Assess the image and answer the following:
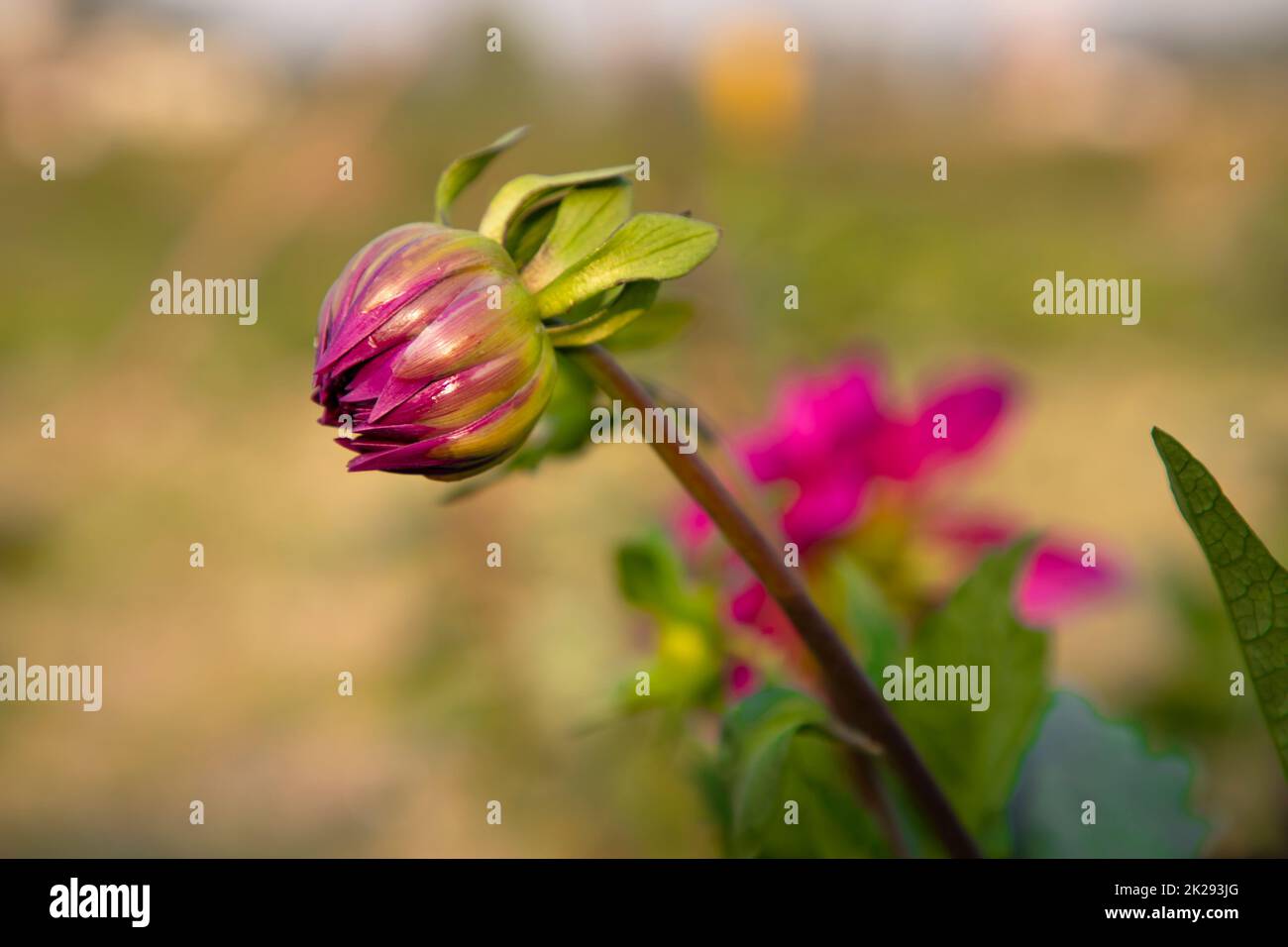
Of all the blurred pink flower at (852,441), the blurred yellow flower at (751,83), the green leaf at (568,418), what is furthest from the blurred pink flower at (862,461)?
the blurred yellow flower at (751,83)

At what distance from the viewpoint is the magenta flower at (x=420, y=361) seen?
24 cm

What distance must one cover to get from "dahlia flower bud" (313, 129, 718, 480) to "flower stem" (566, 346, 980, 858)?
0.01m

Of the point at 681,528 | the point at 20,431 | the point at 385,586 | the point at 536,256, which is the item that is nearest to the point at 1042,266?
the point at 385,586

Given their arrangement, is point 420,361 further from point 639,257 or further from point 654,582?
point 654,582

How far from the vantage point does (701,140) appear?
4.18 ft

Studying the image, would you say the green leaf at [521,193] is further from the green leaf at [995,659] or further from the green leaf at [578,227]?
the green leaf at [995,659]

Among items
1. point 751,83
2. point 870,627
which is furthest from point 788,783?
point 751,83

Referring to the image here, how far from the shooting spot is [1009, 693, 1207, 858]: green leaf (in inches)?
Result: 14.3

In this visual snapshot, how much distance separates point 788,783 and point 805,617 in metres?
0.11

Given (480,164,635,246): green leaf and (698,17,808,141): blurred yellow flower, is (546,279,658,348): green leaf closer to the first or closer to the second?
(480,164,635,246): green leaf

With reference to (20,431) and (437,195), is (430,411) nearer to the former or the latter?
(437,195)

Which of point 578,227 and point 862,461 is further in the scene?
point 862,461

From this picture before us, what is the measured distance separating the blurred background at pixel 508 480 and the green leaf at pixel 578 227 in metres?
0.16

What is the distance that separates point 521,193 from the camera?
0.28 meters
